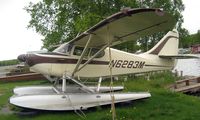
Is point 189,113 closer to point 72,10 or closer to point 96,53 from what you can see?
point 96,53

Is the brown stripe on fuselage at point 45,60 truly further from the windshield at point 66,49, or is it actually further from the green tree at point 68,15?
the green tree at point 68,15

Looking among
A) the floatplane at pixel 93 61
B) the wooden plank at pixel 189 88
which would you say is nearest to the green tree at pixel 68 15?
Result: the wooden plank at pixel 189 88

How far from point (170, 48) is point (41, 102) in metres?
7.23

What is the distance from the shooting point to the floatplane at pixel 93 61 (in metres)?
9.70

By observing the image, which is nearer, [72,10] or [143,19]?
[143,19]

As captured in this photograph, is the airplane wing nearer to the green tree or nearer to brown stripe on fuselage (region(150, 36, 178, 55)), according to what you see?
brown stripe on fuselage (region(150, 36, 178, 55))

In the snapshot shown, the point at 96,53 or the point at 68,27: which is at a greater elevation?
the point at 68,27

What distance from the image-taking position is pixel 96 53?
11.8 metres

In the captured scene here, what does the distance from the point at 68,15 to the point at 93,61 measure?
17631 mm

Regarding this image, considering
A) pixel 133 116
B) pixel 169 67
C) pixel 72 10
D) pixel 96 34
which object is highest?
pixel 72 10

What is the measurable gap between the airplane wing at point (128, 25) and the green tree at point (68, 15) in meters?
13.5

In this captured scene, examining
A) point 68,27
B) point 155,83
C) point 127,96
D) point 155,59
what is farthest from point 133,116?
point 68,27

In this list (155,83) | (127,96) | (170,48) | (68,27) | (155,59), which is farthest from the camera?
(68,27)

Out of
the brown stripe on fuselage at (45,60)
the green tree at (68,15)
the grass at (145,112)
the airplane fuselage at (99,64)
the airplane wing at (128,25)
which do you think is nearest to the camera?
the airplane wing at (128,25)
